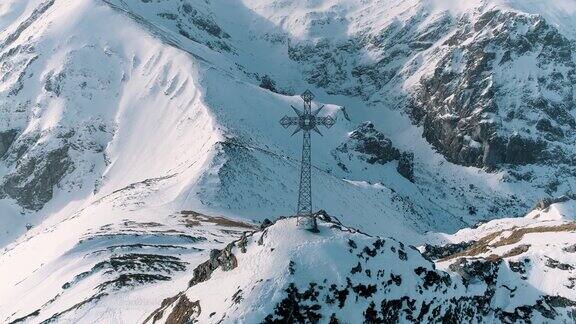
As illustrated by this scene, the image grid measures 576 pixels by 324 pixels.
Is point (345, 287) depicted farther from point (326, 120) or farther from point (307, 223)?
point (326, 120)

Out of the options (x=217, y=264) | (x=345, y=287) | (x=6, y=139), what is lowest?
(x=6, y=139)

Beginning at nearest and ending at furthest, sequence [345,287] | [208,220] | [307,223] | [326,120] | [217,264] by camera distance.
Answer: [345,287] < [307,223] < [217,264] < [326,120] < [208,220]

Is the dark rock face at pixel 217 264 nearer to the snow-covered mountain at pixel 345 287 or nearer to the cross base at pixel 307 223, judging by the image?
the snow-covered mountain at pixel 345 287

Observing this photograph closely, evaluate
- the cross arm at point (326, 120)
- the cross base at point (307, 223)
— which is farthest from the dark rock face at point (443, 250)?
the cross base at point (307, 223)

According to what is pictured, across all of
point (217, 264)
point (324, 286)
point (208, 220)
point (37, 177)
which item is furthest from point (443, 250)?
point (37, 177)

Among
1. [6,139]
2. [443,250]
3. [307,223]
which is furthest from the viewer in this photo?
[6,139]

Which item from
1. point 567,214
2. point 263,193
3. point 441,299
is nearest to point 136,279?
point 441,299

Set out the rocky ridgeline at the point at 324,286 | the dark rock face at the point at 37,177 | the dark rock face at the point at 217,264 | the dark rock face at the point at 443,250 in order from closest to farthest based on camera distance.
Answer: the rocky ridgeline at the point at 324,286 → the dark rock face at the point at 217,264 → the dark rock face at the point at 443,250 → the dark rock face at the point at 37,177
